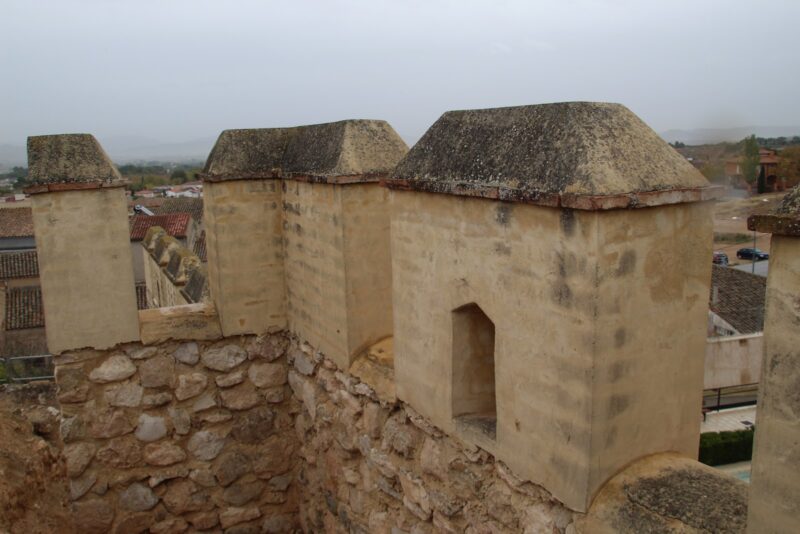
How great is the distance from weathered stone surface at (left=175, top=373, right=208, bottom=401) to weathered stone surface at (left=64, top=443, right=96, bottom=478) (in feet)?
2.35

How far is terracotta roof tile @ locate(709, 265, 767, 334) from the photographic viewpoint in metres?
17.0

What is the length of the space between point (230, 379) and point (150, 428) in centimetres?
68

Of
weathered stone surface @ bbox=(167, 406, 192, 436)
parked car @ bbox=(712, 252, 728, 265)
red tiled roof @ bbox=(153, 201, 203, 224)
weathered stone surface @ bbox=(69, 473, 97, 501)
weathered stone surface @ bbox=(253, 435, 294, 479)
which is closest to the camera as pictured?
weathered stone surface @ bbox=(69, 473, 97, 501)

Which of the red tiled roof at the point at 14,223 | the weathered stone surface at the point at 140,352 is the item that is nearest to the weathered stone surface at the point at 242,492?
the weathered stone surface at the point at 140,352

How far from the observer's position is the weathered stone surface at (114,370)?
5.18 meters

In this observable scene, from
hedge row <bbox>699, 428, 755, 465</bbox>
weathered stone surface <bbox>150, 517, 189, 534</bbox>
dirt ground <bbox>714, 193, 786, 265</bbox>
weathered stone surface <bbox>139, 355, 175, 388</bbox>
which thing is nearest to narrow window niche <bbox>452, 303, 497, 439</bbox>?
dirt ground <bbox>714, 193, 786, 265</bbox>

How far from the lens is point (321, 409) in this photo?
5.09 meters

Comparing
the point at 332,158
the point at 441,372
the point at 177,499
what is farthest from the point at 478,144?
the point at 177,499

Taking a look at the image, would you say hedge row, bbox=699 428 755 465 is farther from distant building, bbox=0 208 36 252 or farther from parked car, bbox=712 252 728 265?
distant building, bbox=0 208 36 252

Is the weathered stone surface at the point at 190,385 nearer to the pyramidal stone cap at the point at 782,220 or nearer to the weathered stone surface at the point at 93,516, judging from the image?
the weathered stone surface at the point at 93,516

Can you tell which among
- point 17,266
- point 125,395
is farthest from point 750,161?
point 17,266

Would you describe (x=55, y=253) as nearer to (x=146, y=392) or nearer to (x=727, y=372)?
(x=146, y=392)

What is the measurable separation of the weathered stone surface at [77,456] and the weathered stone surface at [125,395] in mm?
361

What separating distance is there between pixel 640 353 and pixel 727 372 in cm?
880
